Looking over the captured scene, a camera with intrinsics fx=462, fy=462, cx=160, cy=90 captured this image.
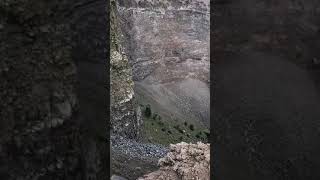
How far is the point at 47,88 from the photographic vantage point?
257 centimetres

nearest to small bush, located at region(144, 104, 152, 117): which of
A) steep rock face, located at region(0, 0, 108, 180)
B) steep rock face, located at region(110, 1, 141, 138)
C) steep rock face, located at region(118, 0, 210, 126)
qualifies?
steep rock face, located at region(118, 0, 210, 126)

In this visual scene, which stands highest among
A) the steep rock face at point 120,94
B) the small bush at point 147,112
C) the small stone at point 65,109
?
the small stone at point 65,109

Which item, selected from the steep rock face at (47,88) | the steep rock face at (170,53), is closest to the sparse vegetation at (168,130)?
the steep rock face at (170,53)

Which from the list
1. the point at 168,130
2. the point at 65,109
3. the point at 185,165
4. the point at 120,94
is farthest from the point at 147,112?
the point at 65,109

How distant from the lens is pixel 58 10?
2.55m

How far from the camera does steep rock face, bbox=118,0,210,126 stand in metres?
23.6

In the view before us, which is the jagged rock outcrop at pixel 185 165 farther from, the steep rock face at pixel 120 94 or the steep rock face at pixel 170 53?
the steep rock face at pixel 170 53

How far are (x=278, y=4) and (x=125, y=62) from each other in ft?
43.4

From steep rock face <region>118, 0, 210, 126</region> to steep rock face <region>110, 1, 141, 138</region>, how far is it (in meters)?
6.59

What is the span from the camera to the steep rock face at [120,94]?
14984 millimetres

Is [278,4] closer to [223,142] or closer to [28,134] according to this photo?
[223,142]

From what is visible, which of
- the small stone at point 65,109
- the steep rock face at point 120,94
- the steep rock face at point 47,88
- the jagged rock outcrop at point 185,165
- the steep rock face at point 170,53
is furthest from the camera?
the steep rock face at point 170,53

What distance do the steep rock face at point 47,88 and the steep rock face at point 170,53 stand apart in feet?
64.2

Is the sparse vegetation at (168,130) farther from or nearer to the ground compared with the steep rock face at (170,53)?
nearer to the ground
